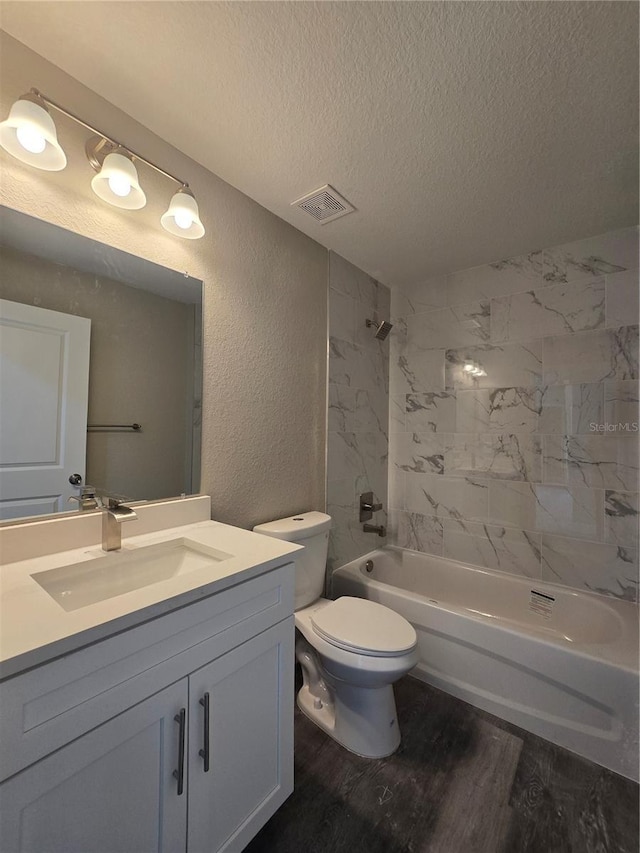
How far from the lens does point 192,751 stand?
811 millimetres

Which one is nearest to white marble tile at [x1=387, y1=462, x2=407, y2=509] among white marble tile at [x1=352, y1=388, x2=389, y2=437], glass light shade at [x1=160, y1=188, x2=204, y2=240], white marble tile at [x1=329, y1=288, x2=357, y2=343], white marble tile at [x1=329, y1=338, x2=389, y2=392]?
white marble tile at [x1=352, y1=388, x2=389, y2=437]

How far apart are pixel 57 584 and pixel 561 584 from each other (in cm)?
233

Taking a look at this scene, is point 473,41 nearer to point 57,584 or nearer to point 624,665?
point 57,584

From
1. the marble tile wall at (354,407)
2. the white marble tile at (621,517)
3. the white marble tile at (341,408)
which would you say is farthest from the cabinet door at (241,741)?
the white marble tile at (621,517)

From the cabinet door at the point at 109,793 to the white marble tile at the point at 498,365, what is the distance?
2.17 meters

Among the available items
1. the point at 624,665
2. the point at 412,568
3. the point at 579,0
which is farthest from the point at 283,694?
the point at 579,0

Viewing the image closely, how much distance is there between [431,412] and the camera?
2465 millimetres

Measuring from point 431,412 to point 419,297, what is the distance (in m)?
0.84

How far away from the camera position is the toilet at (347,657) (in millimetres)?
1318

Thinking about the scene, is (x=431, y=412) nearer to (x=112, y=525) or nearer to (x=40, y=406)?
(x=112, y=525)

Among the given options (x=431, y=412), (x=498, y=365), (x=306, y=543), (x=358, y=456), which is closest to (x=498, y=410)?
(x=498, y=365)

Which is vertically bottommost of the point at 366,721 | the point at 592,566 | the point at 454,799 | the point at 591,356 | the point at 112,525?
the point at 454,799

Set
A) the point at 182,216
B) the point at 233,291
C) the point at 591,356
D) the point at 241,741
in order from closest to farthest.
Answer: the point at 241,741
the point at 182,216
the point at 233,291
the point at 591,356

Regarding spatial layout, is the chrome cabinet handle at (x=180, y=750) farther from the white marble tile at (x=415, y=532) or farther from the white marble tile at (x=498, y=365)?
the white marble tile at (x=498, y=365)
